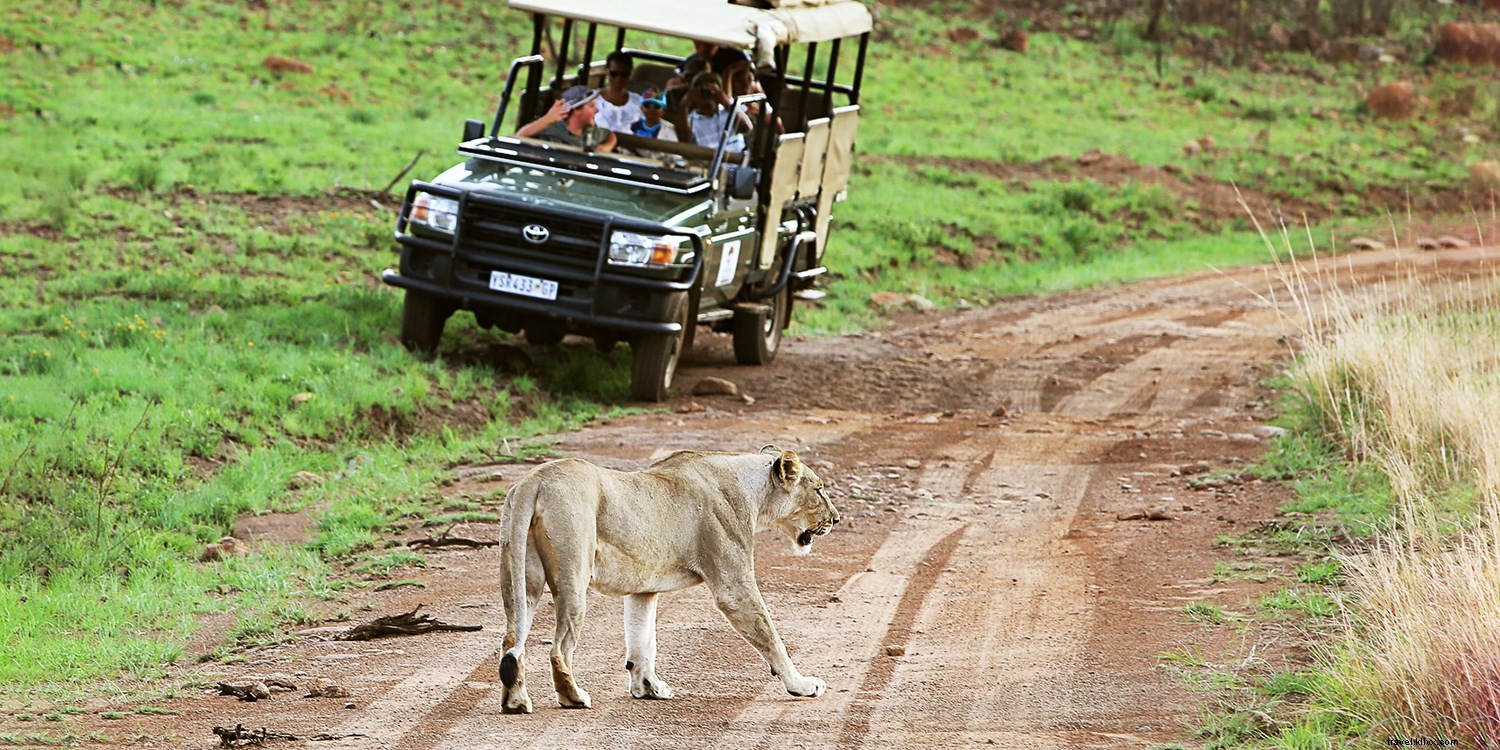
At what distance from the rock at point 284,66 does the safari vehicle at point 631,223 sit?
37.6 ft

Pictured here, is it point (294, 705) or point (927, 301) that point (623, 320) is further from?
point (927, 301)

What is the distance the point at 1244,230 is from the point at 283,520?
16636 millimetres

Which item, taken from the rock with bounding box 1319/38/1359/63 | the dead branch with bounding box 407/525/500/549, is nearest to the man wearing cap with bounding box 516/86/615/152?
the dead branch with bounding box 407/525/500/549

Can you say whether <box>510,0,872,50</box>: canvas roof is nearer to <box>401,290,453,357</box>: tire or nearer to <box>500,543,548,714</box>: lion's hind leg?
<box>401,290,453,357</box>: tire

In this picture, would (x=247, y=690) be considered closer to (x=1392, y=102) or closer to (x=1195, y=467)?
(x=1195, y=467)

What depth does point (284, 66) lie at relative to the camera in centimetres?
2342

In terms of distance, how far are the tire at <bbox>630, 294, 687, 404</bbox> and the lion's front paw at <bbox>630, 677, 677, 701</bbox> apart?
5.08m

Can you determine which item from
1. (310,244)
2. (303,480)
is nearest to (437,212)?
(303,480)

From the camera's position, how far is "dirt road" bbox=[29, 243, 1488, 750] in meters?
5.67

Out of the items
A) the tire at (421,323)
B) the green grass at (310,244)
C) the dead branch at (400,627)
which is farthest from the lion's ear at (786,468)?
the tire at (421,323)

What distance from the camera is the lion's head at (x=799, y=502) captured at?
604cm

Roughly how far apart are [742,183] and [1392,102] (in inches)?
875

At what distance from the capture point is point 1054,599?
7422 mm

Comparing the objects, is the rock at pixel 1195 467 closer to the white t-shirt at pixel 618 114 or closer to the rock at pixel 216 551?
the white t-shirt at pixel 618 114
